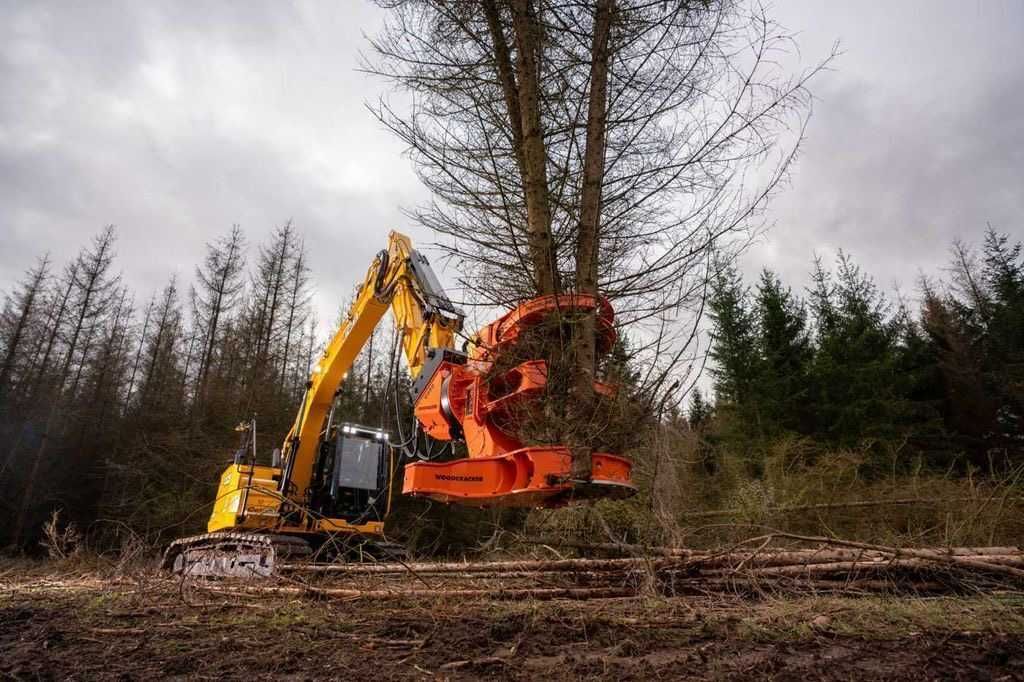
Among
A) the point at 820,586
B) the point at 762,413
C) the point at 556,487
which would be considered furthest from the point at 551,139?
the point at 762,413

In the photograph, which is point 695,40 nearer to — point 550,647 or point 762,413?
point 550,647

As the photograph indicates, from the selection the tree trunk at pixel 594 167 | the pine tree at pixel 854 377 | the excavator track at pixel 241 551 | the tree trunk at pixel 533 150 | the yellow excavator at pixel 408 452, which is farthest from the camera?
the pine tree at pixel 854 377

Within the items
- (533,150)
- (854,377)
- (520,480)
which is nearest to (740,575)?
(520,480)

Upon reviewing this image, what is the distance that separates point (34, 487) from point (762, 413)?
25582 mm

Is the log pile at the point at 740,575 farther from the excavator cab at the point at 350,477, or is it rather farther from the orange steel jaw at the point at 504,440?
the excavator cab at the point at 350,477

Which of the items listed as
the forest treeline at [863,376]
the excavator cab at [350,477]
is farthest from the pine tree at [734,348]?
the excavator cab at [350,477]

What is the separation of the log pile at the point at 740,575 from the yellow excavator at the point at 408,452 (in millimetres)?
574

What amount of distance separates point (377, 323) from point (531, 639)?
610 cm

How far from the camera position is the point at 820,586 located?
12.7 ft

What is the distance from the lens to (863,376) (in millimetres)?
18828

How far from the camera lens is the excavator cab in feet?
29.9

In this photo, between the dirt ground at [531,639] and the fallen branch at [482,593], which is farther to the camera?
the fallen branch at [482,593]

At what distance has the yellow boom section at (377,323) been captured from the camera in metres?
6.57

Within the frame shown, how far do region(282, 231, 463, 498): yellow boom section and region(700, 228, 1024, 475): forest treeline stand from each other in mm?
10439
